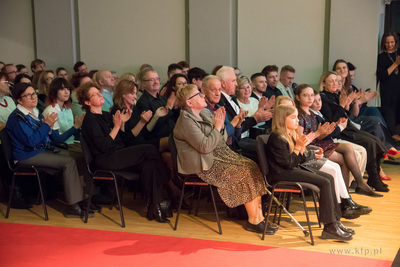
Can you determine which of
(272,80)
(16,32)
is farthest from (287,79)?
(16,32)

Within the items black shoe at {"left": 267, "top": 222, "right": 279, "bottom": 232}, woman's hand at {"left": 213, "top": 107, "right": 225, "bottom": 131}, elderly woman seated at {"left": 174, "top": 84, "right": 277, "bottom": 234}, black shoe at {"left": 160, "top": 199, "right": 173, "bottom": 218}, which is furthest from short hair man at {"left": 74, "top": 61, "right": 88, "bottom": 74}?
black shoe at {"left": 267, "top": 222, "right": 279, "bottom": 232}

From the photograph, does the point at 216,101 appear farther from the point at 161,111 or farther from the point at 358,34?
the point at 358,34

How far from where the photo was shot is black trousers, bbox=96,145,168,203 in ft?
14.7

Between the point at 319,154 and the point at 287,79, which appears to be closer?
the point at 319,154

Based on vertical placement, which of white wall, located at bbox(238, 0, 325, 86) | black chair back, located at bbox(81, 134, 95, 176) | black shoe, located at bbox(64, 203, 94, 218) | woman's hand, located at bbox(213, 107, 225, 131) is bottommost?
black shoe, located at bbox(64, 203, 94, 218)

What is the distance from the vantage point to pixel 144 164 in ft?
14.9

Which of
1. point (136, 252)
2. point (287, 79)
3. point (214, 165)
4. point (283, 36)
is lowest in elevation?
point (136, 252)

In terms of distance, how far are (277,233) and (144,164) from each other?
51.4 inches

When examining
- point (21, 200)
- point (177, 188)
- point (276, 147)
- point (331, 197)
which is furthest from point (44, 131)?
point (331, 197)

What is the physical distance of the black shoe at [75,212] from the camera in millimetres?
4676

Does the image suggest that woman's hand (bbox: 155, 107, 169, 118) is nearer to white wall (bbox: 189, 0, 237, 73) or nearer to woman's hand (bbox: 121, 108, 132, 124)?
woman's hand (bbox: 121, 108, 132, 124)

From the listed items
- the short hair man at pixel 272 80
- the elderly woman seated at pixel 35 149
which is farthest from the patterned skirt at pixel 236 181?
the short hair man at pixel 272 80

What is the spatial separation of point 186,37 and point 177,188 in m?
4.00

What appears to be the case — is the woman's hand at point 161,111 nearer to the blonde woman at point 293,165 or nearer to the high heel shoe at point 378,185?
the blonde woman at point 293,165
